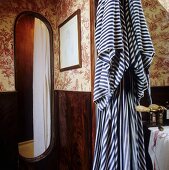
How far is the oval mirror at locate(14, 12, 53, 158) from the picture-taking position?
230 centimetres

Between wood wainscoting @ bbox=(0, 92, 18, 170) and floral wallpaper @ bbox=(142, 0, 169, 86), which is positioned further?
wood wainscoting @ bbox=(0, 92, 18, 170)

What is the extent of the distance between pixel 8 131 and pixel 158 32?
1.60 metres

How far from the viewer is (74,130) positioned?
5.82 feet

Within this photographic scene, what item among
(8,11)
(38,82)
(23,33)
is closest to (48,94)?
(38,82)

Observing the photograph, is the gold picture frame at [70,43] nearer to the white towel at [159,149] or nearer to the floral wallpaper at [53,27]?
the floral wallpaper at [53,27]

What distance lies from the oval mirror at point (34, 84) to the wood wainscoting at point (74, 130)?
0.23 m

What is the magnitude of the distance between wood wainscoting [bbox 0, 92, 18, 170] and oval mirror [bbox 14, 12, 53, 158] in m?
0.17

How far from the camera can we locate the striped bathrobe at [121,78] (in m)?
1.03

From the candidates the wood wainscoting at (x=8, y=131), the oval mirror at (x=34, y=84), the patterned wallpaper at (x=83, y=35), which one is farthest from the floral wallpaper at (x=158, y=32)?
the wood wainscoting at (x=8, y=131)

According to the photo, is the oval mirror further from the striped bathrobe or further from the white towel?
the striped bathrobe

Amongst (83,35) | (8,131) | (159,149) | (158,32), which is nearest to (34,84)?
(8,131)

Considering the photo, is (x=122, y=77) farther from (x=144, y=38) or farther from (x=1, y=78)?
(x=1, y=78)

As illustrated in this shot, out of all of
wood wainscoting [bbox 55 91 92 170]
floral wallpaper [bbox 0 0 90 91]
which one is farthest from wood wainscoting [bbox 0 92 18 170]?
wood wainscoting [bbox 55 91 92 170]

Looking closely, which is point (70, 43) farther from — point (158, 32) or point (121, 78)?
point (121, 78)
